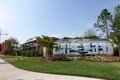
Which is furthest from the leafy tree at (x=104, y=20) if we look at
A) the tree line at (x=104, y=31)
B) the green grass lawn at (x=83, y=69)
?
the green grass lawn at (x=83, y=69)

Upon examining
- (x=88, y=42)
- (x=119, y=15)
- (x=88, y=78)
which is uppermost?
(x=119, y=15)

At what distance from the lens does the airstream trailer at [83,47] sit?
47781mm

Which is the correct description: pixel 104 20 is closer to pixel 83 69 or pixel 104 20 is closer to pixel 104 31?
pixel 104 31

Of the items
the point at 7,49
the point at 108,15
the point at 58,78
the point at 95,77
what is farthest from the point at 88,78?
the point at 7,49

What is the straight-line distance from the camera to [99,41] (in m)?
48.8

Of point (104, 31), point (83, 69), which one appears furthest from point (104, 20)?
point (83, 69)

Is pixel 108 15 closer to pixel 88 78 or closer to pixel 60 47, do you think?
pixel 60 47

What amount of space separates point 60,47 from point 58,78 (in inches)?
1258

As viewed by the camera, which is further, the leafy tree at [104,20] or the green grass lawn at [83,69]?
the leafy tree at [104,20]

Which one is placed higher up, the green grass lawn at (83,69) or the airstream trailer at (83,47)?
the airstream trailer at (83,47)

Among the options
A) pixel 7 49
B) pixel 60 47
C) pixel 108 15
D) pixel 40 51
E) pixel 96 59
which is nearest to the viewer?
pixel 96 59

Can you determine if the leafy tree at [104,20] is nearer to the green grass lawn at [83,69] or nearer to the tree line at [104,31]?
the tree line at [104,31]

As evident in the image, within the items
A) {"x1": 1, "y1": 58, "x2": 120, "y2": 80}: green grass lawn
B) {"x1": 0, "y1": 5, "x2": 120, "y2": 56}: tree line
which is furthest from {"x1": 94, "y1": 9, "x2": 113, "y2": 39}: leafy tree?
{"x1": 1, "y1": 58, "x2": 120, "y2": 80}: green grass lawn

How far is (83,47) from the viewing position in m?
47.8
